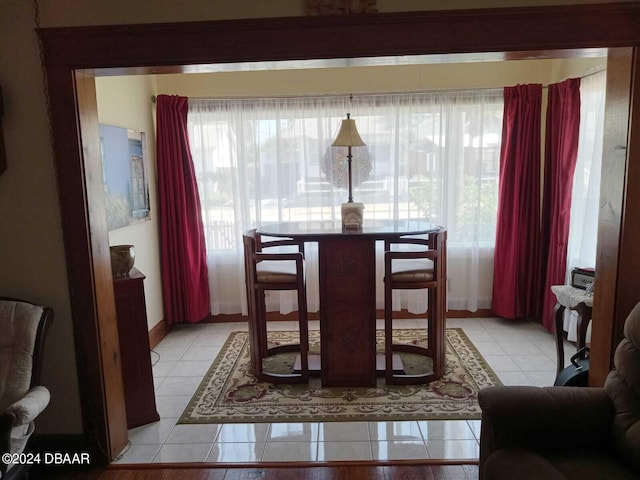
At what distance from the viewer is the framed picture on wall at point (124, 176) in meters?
3.15

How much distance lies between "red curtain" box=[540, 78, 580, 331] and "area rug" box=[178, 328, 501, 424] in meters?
1.08

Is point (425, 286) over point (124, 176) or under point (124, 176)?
under

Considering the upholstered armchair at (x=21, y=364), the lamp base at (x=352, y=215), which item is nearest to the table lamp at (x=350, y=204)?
the lamp base at (x=352, y=215)

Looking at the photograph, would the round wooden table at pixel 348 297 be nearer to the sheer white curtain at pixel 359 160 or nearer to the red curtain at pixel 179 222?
the sheer white curtain at pixel 359 160

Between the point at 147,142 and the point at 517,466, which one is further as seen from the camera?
the point at 147,142

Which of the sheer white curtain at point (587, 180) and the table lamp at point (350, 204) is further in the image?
the sheer white curtain at point (587, 180)

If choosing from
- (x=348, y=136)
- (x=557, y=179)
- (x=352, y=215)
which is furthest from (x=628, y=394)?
(x=557, y=179)

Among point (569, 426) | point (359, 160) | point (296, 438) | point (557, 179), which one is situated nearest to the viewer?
point (569, 426)

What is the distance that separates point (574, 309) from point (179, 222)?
3240 millimetres

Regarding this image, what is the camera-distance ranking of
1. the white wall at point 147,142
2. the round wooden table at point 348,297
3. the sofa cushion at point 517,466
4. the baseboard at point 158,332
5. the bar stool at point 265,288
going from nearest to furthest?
1. the sofa cushion at point 517,466
2. the round wooden table at point 348,297
3. the bar stool at point 265,288
4. the white wall at point 147,142
5. the baseboard at point 158,332

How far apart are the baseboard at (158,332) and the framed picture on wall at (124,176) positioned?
978mm

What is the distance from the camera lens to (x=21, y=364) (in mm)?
1921

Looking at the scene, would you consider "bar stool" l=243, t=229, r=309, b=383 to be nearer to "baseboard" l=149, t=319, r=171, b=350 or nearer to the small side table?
"baseboard" l=149, t=319, r=171, b=350

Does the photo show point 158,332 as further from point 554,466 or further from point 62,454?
point 554,466
